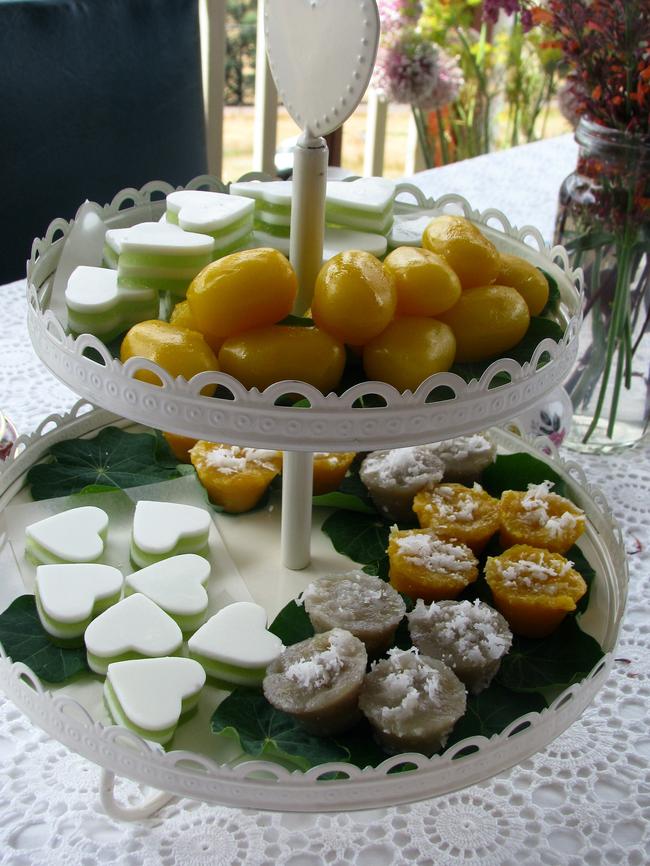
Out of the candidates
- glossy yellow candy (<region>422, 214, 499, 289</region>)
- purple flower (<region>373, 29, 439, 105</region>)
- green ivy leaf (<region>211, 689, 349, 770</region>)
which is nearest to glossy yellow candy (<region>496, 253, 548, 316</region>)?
glossy yellow candy (<region>422, 214, 499, 289</region>)

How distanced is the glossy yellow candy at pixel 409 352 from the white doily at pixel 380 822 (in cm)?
34

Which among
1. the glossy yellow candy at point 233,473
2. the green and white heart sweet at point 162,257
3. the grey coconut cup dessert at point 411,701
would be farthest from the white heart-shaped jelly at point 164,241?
the grey coconut cup dessert at point 411,701

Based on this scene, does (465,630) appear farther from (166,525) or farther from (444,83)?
(444,83)

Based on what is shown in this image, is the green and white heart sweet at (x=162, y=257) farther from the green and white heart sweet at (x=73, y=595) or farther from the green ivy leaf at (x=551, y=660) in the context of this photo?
the green ivy leaf at (x=551, y=660)

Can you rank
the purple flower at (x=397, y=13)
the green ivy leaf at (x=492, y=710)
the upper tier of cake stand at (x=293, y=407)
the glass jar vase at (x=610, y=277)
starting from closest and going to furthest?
the upper tier of cake stand at (x=293, y=407) → the green ivy leaf at (x=492, y=710) → the glass jar vase at (x=610, y=277) → the purple flower at (x=397, y=13)

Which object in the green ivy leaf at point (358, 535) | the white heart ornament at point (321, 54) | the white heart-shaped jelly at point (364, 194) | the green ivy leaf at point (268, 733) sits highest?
the white heart ornament at point (321, 54)

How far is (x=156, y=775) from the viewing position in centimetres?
60

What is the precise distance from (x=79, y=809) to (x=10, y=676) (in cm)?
15

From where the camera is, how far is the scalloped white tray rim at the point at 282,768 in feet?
1.93

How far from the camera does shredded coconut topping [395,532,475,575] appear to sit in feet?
2.59

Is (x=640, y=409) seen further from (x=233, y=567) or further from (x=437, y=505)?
(x=233, y=567)

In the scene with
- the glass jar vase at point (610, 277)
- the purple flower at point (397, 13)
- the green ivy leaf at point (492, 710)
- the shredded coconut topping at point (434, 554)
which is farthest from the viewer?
the purple flower at point (397, 13)

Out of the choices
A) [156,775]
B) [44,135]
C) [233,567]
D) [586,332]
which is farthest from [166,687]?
[44,135]

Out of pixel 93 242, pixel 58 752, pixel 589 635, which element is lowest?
pixel 58 752
